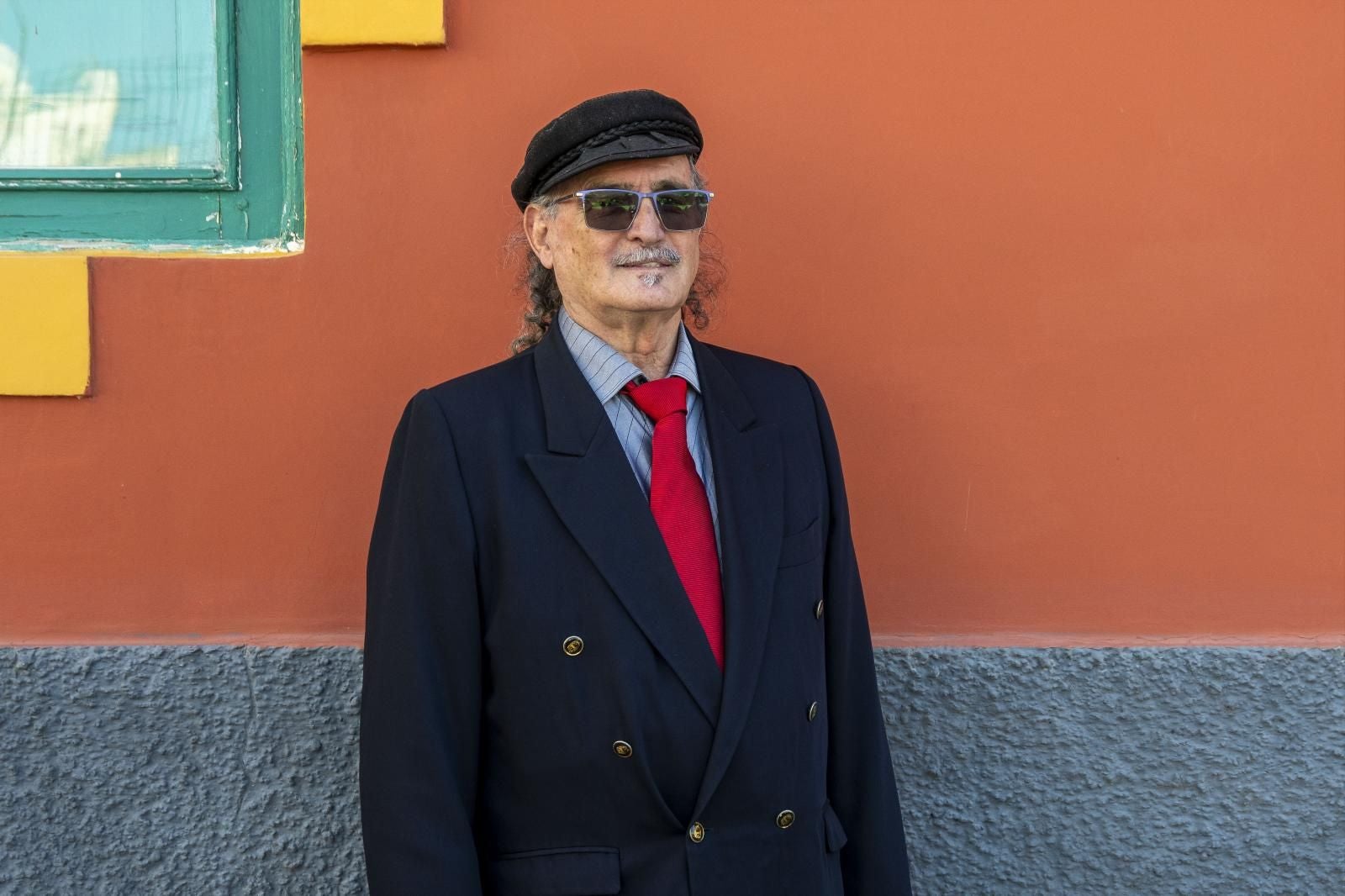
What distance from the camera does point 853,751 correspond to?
7.43ft

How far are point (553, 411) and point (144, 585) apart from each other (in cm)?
117

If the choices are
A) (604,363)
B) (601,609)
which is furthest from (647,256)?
(601,609)

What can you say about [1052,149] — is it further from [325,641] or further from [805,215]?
[325,641]

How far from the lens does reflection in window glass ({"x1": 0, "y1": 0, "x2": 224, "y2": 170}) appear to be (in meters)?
2.74

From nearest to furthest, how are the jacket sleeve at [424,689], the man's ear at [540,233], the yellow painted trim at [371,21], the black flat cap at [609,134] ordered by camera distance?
1. the jacket sleeve at [424,689]
2. the black flat cap at [609,134]
3. the man's ear at [540,233]
4. the yellow painted trim at [371,21]

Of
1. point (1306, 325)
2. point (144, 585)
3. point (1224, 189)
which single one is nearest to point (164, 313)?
point (144, 585)

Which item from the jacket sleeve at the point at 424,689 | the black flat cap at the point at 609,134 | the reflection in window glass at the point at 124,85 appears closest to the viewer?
the jacket sleeve at the point at 424,689

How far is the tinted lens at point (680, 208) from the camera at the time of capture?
2133mm

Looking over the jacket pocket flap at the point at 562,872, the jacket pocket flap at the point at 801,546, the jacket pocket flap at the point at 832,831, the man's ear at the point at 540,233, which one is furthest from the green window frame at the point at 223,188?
the jacket pocket flap at the point at 832,831

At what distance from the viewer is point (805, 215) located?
108 inches

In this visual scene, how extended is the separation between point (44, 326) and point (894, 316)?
185cm

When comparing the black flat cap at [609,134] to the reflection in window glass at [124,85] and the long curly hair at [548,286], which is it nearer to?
the long curly hair at [548,286]

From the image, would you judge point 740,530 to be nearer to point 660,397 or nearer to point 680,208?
point 660,397

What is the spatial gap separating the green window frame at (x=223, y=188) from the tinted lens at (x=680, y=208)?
39.3 inches
